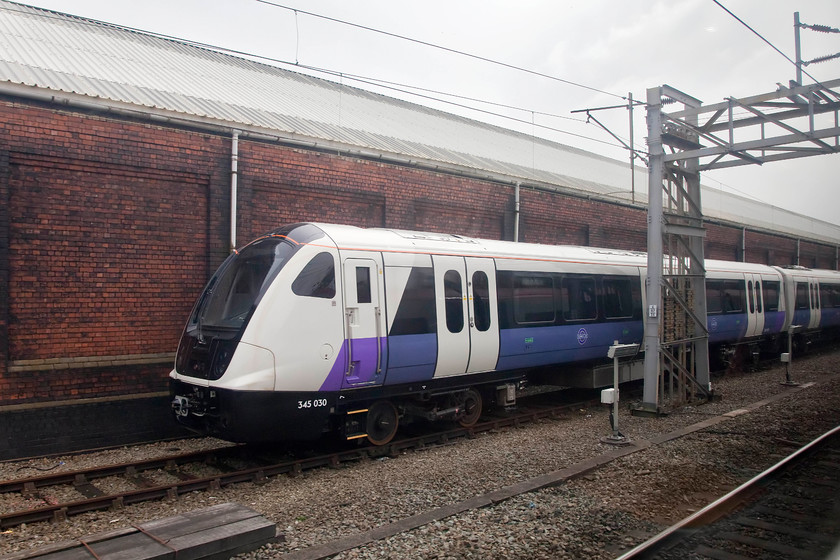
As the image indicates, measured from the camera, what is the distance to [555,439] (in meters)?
9.28

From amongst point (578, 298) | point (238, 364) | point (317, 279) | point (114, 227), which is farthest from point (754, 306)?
point (114, 227)

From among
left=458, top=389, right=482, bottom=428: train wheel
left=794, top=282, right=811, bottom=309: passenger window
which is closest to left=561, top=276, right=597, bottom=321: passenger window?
left=458, top=389, right=482, bottom=428: train wheel

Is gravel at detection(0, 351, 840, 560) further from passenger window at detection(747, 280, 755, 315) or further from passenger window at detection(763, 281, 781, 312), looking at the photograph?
passenger window at detection(763, 281, 781, 312)

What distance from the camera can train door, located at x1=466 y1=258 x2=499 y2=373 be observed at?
960 centimetres

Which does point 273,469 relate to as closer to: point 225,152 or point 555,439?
point 555,439

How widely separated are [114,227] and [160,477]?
392cm

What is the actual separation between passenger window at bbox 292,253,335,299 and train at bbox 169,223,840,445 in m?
0.01

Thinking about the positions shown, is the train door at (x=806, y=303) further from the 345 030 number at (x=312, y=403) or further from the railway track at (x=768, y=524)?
the 345 030 number at (x=312, y=403)

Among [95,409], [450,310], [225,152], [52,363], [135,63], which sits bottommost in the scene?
[95,409]

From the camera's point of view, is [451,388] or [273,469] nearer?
[273,469]

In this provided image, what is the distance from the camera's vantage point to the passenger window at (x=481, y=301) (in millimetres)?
9664

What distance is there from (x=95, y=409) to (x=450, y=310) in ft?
17.5

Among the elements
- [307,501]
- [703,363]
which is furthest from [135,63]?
[703,363]

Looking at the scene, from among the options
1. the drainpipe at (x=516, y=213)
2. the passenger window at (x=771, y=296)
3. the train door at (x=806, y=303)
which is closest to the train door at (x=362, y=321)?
the drainpipe at (x=516, y=213)
